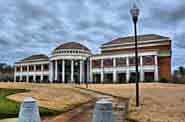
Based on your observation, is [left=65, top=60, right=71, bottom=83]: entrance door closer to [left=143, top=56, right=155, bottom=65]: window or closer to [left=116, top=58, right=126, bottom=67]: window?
[left=116, top=58, right=126, bottom=67]: window

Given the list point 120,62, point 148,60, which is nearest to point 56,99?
point 148,60

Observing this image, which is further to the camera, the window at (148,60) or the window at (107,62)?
the window at (107,62)

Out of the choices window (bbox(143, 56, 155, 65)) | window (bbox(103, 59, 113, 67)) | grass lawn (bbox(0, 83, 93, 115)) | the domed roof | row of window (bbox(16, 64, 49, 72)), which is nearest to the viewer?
grass lawn (bbox(0, 83, 93, 115))

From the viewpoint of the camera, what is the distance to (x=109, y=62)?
237 feet

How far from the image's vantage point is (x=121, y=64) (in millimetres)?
69688

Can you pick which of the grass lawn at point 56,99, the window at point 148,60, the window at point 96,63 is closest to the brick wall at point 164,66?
the window at point 148,60

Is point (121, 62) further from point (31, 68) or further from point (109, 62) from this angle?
point (31, 68)

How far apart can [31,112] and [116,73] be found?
63.6 metres

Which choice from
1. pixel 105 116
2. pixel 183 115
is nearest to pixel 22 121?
pixel 105 116

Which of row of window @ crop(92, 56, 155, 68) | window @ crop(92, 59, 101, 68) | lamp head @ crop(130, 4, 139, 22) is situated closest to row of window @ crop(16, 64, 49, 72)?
window @ crop(92, 59, 101, 68)

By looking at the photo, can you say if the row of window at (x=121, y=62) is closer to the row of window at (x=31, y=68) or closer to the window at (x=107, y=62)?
the window at (x=107, y=62)

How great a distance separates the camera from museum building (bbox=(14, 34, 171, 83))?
65938 millimetres

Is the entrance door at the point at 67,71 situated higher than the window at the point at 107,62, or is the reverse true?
the window at the point at 107,62

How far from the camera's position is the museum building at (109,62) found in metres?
65.9
